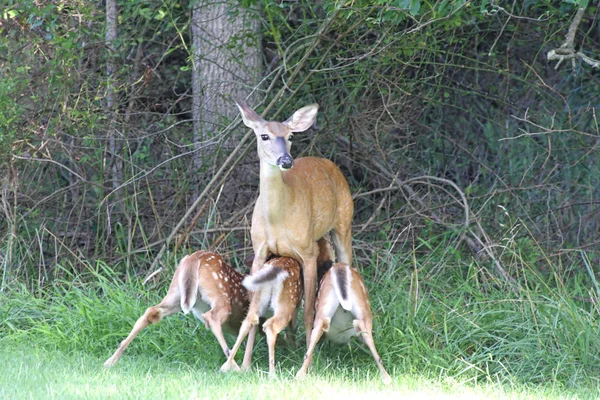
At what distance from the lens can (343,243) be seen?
6.84 metres

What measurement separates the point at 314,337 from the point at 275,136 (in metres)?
1.29

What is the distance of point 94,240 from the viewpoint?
26.5ft

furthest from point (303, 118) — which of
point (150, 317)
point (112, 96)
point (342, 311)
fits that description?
point (112, 96)

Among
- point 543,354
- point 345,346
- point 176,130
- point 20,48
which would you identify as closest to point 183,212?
point 176,130

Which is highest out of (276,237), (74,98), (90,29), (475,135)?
(90,29)

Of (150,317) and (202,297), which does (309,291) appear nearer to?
(202,297)

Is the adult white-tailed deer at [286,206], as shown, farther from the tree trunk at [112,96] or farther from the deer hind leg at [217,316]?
the tree trunk at [112,96]

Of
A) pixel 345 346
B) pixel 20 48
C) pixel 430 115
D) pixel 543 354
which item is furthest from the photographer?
pixel 430 115

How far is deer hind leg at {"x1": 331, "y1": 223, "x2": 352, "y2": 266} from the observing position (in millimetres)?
6840

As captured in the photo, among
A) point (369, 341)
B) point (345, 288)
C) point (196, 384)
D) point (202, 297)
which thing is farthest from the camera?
point (202, 297)

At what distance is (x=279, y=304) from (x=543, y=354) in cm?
152

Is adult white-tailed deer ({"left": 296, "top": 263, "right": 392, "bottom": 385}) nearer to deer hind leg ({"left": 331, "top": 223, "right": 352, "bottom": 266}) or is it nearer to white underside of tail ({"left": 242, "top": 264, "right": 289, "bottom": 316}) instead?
white underside of tail ({"left": 242, "top": 264, "right": 289, "bottom": 316})

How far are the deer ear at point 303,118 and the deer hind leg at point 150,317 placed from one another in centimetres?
135

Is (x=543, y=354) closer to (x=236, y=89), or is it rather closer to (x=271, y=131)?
(x=271, y=131)
